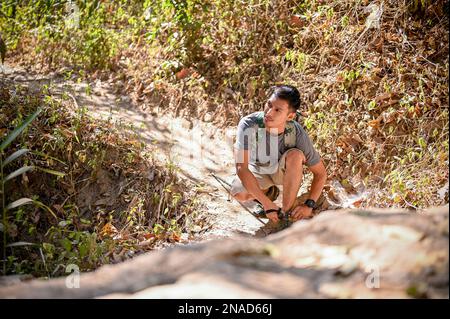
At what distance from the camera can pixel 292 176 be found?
3594mm

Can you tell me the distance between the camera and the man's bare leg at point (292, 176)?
3586 mm

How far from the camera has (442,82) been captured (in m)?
4.09

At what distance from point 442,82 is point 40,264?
11.1 ft

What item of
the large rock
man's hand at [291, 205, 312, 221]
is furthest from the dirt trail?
the large rock

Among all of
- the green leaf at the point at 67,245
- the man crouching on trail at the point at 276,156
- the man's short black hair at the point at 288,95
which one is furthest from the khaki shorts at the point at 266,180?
the green leaf at the point at 67,245

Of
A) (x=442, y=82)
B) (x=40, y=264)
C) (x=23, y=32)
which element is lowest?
(x=40, y=264)

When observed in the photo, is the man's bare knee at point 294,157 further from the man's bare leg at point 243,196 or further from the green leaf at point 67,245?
the green leaf at point 67,245

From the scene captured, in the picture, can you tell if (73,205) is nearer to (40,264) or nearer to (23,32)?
(40,264)

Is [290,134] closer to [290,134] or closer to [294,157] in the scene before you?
[290,134]

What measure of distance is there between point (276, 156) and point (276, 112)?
0.39m

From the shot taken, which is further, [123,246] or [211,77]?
[211,77]

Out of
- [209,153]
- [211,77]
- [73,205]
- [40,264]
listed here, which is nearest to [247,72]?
[211,77]

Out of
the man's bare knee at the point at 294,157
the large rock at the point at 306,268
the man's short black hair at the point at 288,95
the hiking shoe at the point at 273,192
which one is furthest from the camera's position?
the hiking shoe at the point at 273,192

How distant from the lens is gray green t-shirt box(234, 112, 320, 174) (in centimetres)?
351
